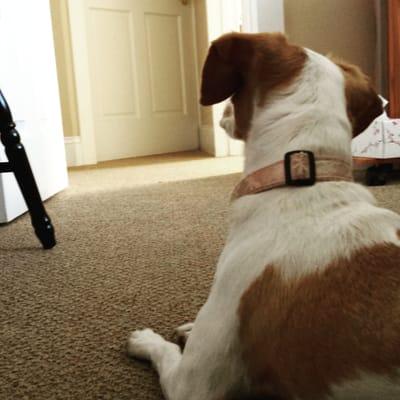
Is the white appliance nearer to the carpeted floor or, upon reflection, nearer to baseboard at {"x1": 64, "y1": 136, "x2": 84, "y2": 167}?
the carpeted floor

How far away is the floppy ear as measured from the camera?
0.78 meters

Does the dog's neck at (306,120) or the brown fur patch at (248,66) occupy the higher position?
the brown fur patch at (248,66)

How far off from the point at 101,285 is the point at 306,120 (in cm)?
67

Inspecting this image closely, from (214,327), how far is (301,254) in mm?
141

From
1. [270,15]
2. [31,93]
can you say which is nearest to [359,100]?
[31,93]

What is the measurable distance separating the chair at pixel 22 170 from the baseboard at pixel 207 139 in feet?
8.94

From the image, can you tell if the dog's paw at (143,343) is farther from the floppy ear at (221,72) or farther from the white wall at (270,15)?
the white wall at (270,15)

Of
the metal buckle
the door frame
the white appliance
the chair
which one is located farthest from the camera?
the door frame

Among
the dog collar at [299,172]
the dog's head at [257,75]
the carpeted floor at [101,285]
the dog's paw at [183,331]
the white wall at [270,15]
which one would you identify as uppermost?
the white wall at [270,15]

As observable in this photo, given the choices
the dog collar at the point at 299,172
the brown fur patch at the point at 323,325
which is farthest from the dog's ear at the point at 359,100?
the brown fur patch at the point at 323,325

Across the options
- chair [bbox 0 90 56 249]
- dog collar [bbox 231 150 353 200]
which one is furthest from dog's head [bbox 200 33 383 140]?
chair [bbox 0 90 56 249]

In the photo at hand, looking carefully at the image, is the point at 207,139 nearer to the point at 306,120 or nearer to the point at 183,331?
the point at 183,331

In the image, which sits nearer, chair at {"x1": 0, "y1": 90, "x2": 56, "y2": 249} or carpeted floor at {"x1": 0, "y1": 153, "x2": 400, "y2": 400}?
carpeted floor at {"x1": 0, "y1": 153, "x2": 400, "y2": 400}

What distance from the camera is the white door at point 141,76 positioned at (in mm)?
4191
